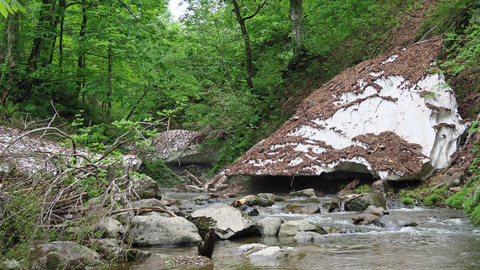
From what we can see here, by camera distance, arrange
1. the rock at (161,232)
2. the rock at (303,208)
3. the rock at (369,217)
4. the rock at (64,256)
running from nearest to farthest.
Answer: the rock at (64,256) < the rock at (161,232) < the rock at (369,217) < the rock at (303,208)

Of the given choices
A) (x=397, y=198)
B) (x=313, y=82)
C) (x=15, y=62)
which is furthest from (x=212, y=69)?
(x=397, y=198)

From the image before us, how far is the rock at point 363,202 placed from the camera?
25.8ft

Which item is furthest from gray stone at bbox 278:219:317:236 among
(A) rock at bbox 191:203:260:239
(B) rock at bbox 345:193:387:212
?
(B) rock at bbox 345:193:387:212

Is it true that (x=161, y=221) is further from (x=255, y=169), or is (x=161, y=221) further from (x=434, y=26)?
(x=434, y=26)

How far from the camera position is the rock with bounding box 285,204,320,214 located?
26.3 feet

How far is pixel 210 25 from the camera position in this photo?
16781 mm

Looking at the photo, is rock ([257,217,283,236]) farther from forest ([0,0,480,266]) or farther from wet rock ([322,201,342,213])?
forest ([0,0,480,266])

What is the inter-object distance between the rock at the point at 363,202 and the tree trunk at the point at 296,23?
9.35m

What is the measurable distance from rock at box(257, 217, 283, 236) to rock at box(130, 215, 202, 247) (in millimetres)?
1133

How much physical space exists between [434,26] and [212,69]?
8.57 m

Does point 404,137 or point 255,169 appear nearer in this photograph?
point 404,137

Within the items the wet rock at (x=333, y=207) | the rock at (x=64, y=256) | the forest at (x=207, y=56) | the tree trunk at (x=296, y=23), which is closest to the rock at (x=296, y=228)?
the wet rock at (x=333, y=207)

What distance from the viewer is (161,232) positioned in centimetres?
568

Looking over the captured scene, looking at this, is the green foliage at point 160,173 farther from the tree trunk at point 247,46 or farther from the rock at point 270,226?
the rock at point 270,226
